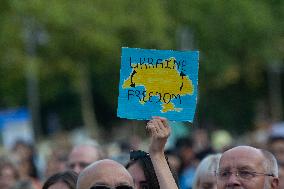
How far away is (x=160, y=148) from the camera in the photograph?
7180 mm

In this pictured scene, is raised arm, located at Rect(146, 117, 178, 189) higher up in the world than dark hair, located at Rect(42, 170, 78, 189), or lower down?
higher up

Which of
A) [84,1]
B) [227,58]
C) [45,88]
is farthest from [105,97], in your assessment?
[84,1]

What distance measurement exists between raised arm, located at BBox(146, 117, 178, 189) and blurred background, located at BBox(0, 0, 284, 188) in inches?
871

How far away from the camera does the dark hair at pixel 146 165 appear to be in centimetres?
773

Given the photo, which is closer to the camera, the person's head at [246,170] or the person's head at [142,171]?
the person's head at [246,170]

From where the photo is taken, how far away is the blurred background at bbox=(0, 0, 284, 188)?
1436 inches

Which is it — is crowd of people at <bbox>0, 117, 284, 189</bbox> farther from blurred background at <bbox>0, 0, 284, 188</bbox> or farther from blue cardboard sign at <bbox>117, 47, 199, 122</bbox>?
blurred background at <bbox>0, 0, 284, 188</bbox>

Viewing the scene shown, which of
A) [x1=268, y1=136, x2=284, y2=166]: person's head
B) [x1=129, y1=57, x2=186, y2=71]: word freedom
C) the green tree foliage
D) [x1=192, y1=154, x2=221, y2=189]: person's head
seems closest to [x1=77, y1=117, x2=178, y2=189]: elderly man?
[x1=129, y1=57, x2=186, y2=71]: word freedom

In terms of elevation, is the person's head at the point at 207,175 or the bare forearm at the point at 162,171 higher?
the bare forearm at the point at 162,171

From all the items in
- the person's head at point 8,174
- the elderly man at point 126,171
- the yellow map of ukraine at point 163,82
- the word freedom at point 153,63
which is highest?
the word freedom at point 153,63

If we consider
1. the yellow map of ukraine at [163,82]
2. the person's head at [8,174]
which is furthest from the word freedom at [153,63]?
the person's head at [8,174]

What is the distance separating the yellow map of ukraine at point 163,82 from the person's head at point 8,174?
4478 mm

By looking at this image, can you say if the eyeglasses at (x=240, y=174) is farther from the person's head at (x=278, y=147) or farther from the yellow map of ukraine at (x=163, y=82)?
the person's head at (x=278, y=147)

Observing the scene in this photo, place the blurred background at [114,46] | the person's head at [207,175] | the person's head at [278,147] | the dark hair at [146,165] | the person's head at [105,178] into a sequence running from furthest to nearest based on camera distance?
the blurred background at [114,46] < the person's head at [278,147] < the person's head at [207,175] < the dark hair at [146,165] < the person's head at [105,178]
